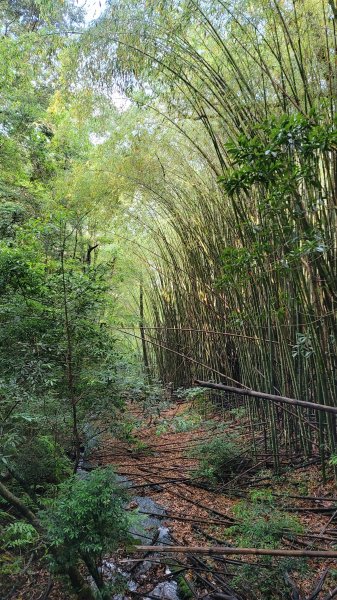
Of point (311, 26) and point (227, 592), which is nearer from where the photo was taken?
point (227, 592)

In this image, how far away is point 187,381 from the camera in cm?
606

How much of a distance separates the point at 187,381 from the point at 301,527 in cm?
401

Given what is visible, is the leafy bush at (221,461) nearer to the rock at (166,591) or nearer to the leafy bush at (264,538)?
the leafy bush at (264,538)

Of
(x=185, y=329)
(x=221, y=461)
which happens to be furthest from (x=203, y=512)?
(x=185, y=329)

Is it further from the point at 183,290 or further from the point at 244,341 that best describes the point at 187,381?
the point at 244,341

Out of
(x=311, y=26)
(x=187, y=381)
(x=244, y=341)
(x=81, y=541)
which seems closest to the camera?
(x=81, y=541)

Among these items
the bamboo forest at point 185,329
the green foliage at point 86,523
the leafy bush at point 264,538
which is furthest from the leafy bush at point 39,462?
the leafy bush at point 264,538

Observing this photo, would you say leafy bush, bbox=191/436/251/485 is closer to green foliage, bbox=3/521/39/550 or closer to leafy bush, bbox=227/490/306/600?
leafy bush, bbox=227/490/306/600

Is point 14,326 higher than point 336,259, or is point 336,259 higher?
point 336,259

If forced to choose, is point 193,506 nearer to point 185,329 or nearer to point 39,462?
point 39,462

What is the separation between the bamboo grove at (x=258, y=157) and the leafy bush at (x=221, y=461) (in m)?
0.28

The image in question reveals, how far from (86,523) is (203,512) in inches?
51.2

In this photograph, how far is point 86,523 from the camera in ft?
4.83

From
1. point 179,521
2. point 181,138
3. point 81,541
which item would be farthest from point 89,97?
point 179,521
